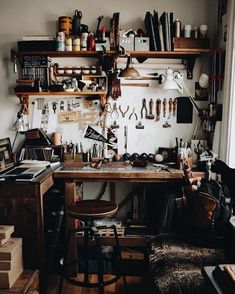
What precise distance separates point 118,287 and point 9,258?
971mm

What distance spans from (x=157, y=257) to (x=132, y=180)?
816 millimetres

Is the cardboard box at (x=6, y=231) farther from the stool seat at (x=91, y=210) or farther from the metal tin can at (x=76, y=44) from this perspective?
the metal tin can at (x=76, y=44)

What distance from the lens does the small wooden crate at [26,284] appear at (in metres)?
2.10

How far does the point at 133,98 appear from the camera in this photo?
330 centimetres

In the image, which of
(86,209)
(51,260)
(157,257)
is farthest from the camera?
(51,260)

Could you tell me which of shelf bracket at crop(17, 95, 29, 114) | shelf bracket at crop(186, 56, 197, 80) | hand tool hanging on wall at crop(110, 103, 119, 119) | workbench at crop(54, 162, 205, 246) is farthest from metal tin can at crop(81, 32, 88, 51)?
workbench at crop(54, 162, 205, 246)

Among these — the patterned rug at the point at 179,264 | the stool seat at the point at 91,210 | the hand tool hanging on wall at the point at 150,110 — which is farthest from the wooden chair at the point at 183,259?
the hand tool hanging on wall at the point at 150,110

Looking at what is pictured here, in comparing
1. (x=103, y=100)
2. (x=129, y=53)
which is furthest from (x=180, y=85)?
(x=103, y=100)

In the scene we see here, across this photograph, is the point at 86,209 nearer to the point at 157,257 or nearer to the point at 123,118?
the point at 157,257

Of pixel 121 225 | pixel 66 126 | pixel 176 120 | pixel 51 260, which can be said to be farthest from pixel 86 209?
pixel 176 120

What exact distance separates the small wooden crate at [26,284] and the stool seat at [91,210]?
1.76 ft

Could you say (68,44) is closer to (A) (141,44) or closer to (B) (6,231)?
(A) (141,44)

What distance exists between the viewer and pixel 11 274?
2.14m

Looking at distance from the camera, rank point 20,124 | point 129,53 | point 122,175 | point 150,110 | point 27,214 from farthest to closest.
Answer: point 150,110 < point 20,124 < point 129,53 < point 122,175 < point 27,214
